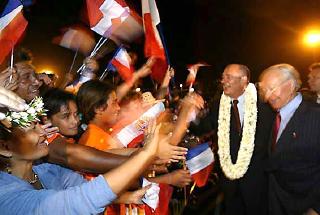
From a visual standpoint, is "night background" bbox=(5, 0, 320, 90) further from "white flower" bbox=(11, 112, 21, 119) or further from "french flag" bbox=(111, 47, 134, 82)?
"white flower" bbox=(11, 112, 21, 119)

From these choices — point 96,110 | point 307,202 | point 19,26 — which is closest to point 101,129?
point 96,110

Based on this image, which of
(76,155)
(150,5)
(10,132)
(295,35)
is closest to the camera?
(10,132)

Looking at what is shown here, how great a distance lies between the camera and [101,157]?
312cm

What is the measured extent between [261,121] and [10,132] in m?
3.93

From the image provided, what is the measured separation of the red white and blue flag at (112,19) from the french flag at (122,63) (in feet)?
1.97

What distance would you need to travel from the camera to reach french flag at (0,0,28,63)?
12.5 feet

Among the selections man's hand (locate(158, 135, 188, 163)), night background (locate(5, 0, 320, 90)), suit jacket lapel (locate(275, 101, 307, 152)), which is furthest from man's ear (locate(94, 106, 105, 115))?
night background (locate(5, 0, 320, 90))

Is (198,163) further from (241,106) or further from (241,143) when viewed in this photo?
(241,106)

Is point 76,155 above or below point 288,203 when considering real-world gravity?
above

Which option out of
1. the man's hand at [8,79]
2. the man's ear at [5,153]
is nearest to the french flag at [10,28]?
the man's hand at [8,79]

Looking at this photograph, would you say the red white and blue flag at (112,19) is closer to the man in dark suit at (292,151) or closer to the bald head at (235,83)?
the bald head at (235,83)

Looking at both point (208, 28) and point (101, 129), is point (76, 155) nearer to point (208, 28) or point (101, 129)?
point (101, 129)

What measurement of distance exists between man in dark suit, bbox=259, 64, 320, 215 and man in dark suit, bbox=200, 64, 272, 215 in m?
0.60

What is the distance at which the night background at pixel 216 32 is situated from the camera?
16.2 metres
